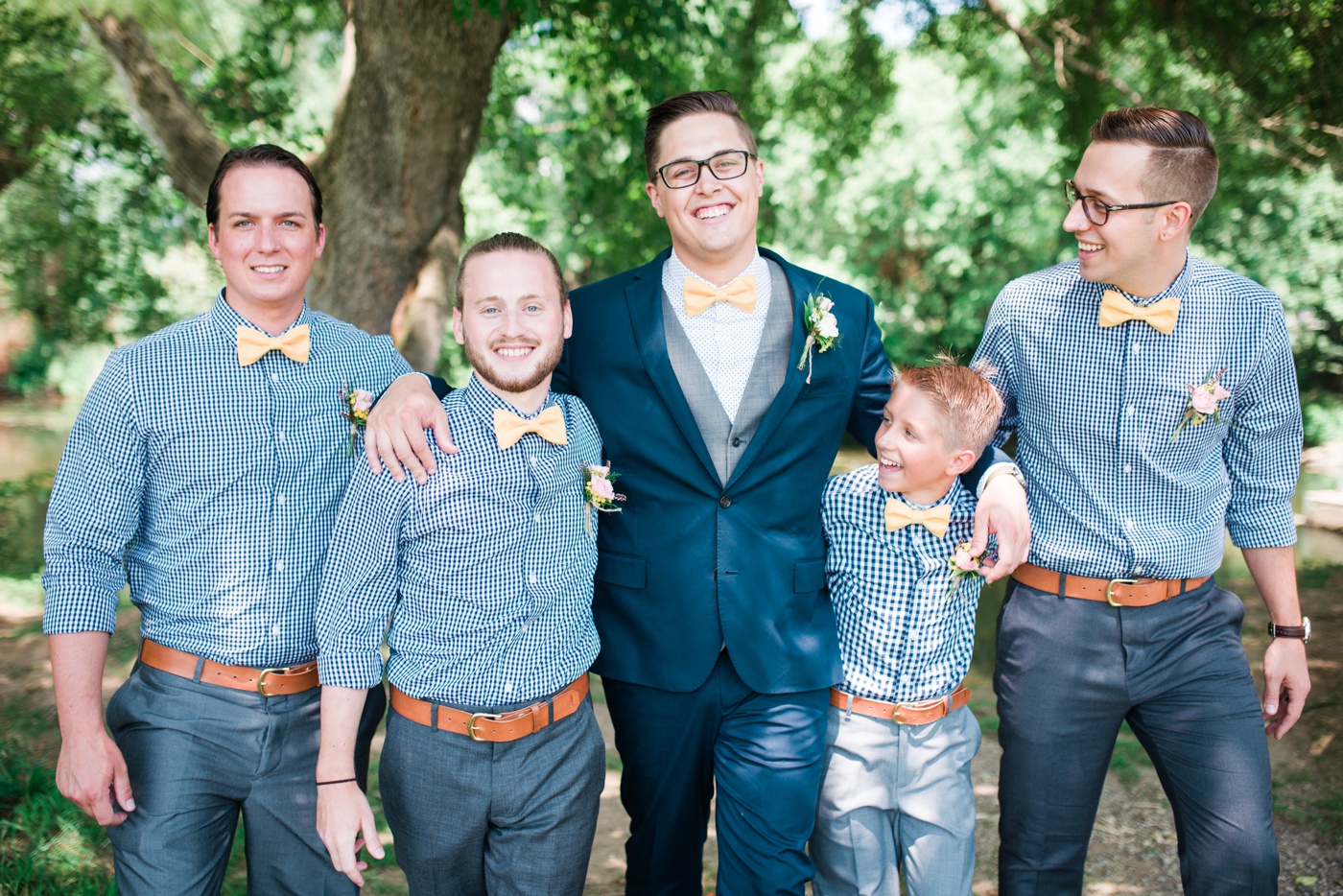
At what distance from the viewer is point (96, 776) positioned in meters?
2.31

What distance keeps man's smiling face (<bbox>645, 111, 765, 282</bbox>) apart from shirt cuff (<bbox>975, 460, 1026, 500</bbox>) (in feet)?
2.92

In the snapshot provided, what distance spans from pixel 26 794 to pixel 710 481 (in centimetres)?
333

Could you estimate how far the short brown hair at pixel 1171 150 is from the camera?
2682 mm

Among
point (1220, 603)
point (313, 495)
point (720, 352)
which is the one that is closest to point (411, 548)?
point (313, 495)

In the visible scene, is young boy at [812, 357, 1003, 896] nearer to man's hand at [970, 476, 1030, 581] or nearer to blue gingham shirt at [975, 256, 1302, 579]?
man's hand at [970, 476, 1030, 581]

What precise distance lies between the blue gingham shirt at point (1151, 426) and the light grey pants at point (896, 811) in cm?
63

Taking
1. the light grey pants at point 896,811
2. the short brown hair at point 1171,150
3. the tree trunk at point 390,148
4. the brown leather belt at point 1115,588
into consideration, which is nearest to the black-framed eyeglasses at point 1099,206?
the short brown hair at point 1171,150

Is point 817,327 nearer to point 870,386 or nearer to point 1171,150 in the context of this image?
point 870,386

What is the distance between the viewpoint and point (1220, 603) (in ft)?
9.39

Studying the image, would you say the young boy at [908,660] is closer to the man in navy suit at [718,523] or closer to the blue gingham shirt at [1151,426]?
the man in navy suit at [718,523]

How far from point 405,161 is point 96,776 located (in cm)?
398

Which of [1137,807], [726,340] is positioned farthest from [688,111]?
[1137,807]

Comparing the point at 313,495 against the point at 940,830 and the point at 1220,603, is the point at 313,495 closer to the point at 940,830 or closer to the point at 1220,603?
the point at 940,830

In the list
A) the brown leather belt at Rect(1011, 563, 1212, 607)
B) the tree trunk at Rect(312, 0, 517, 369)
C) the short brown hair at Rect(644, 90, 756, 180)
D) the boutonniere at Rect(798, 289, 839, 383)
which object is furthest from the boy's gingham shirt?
the tree trunk at Rect(312, 0, 517, 369)
